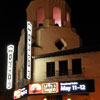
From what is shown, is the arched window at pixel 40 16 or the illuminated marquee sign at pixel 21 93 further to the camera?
the arched window at pixel 40 16

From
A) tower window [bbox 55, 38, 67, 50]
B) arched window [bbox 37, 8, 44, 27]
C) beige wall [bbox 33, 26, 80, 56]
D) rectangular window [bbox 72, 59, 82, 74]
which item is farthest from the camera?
arched window [bbox 37, 8, 44, 27]

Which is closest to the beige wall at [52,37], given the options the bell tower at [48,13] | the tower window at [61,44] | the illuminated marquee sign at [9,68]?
the tower window at [61,44]

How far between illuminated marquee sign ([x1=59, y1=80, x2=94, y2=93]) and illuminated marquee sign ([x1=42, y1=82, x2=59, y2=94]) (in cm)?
51

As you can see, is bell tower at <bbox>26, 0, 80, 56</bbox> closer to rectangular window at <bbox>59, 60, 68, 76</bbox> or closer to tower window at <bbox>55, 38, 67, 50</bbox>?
tower window at <bbox>55, 38, 67, 50</bbox>

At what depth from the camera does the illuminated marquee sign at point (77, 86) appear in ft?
78.8

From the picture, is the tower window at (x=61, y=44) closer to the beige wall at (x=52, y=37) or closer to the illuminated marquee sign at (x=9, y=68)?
the beige wall at (x=52, y=37)

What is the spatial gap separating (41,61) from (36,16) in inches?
301

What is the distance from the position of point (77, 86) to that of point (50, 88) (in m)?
2.85

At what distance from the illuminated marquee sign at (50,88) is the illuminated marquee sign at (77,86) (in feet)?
1.67

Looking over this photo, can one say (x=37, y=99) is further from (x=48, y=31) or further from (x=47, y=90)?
(x=48, y=31)

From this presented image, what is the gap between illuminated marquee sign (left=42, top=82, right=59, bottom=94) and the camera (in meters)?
25.4

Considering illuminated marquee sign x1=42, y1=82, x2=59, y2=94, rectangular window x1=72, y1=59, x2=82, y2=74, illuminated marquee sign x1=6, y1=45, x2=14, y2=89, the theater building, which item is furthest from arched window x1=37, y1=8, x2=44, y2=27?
illuminated marquee sign x1=42, y1=82, x2=59, y2=94

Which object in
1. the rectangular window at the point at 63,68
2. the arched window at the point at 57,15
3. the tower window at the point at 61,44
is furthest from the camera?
the arched window at the point at 57,15

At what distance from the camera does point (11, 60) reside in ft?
102
